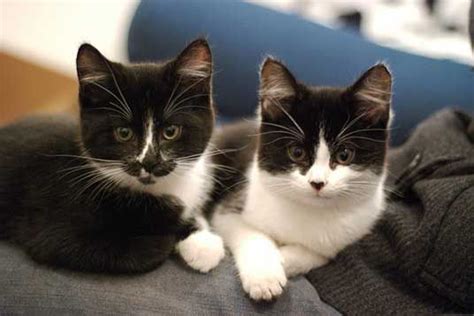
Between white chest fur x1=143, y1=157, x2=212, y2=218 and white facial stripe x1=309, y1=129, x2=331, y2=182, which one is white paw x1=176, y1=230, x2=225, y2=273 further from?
white facial stripe x1=309, y1=129, x2=331, y2=182

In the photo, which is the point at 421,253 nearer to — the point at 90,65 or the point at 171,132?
the point at 171,132

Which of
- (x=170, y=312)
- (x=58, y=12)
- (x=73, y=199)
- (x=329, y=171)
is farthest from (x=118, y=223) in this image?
(x=58, y=12)

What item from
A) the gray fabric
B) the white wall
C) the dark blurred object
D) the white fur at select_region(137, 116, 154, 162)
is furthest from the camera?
the white wall

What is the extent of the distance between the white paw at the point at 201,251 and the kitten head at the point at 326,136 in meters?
0.20

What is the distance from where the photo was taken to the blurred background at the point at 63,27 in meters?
2.88

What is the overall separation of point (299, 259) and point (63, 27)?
250 centimetres

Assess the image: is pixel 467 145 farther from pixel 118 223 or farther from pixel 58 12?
pixel 58 12

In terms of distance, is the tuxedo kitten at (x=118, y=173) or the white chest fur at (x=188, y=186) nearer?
the tuxedo kitten at (x=118, y=173)

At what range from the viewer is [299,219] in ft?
3.83

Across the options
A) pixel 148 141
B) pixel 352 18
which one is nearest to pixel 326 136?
pixel 148 141

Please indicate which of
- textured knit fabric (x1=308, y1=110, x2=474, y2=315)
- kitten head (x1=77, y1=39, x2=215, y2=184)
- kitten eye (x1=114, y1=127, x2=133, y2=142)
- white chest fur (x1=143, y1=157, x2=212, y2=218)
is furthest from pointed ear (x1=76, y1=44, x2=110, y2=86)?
textured knit fabric (x1=308, y1=110, x2=474, y2=315)

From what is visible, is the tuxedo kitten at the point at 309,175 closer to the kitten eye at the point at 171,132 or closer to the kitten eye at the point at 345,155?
the kitten eye at the point at 345,155

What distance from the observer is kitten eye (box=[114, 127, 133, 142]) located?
1064 millimetres

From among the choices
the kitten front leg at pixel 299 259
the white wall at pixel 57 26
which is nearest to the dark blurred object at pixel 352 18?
the white wall at pixel 57 26
